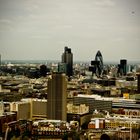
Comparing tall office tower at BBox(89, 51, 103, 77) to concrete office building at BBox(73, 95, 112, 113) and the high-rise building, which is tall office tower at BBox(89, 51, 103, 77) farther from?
concrete office building at BBox(73, 95, 112, 113)

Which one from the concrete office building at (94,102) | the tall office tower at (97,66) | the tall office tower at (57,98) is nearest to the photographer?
the tall office tower at (57,98)

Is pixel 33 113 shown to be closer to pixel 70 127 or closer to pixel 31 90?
pixel 70 127

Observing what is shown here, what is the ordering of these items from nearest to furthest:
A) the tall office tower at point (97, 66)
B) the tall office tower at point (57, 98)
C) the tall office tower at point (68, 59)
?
the tall office tower at point (57, 98) < the tall office tower at point (68, 59) < the tall office tower at point (97, 66)

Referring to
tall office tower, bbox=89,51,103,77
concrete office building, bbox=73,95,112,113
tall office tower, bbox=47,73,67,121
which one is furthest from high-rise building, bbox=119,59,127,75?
tall office tower, bbox=47,73,67,121

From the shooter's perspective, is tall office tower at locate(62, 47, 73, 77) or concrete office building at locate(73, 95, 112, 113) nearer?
concrete office building at locate(73, 95, 112, 113)

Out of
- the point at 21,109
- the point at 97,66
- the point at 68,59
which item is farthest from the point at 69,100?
the point at 97,66

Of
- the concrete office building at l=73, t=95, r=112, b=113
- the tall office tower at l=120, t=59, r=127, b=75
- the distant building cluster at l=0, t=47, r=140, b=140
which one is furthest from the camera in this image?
the tall office tower at l=120, t=59, r=127, b=75

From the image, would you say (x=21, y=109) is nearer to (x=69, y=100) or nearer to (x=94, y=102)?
(x=69, y=100)

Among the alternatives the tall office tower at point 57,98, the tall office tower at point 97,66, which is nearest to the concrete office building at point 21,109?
the tall office tower at point 57,98

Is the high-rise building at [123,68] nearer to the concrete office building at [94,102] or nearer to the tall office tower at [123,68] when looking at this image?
the tall office tower at [123,68]
